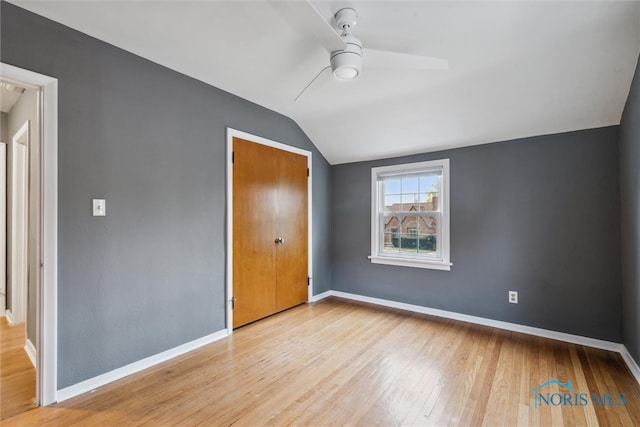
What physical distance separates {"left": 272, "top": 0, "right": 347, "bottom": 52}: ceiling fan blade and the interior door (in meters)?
1.63

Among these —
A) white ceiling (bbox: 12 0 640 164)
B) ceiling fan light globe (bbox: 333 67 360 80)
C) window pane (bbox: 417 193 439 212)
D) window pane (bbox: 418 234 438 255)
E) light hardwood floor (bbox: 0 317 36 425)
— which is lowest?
light hardwood floor (bbox: 0 317 36 425)

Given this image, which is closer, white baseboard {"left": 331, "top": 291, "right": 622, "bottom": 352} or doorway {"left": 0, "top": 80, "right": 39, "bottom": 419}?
doorway {"left": 0, "top": 80, "right": 39, "bottom": 419}

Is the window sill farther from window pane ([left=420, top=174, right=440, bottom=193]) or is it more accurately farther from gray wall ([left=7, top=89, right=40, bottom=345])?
gray wall ([left=7, top=89, right=40, bottom=345])

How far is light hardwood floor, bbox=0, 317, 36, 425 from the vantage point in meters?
1.83

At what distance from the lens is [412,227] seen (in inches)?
150

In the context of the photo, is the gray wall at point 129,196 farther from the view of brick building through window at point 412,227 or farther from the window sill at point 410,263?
the view of brick building through window at point 412,227

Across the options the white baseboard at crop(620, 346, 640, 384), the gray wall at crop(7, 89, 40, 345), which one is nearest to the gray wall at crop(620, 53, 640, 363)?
the white baseboard at crop(620, 346, 640, 384)

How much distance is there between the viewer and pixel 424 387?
80.6 inches

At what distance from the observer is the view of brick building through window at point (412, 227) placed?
364cm

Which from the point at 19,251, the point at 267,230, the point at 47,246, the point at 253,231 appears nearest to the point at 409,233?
the point at 267,230

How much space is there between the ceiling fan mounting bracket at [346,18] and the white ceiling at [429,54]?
0.12 feet

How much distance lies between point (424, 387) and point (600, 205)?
2263 millimetres

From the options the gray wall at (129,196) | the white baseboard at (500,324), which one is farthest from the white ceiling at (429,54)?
the white baseboard at (500,324)

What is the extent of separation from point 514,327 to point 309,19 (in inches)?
131
